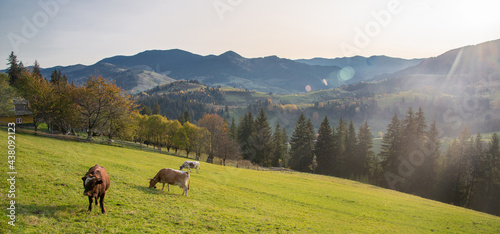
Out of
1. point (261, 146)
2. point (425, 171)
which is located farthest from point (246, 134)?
point (425, 171)

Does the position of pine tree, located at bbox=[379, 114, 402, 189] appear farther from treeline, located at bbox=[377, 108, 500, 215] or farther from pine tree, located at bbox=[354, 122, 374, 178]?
pine tree, located at bbox=[354, 122, 374, 178]

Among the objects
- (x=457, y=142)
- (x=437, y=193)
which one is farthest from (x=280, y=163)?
(x=457, y=142)

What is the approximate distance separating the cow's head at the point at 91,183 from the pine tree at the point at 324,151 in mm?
80826

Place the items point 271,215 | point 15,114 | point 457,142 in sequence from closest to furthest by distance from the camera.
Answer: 1. point 271,215
2. point 15,114
3. point 457,142

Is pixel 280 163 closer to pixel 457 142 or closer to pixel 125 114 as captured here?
pixel 457 142

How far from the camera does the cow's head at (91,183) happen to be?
10953 mm

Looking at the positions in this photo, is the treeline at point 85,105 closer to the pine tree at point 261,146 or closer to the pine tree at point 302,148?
the pine tree at point 261,146

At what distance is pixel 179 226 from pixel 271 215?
841 centimetres

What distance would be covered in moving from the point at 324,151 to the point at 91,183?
268 feet

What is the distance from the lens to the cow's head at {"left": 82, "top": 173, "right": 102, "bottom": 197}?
1095cm

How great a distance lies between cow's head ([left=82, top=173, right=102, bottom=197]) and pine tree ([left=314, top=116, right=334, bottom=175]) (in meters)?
80.8

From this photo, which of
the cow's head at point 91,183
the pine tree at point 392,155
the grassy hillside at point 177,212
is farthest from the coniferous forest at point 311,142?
the cow's head at point 91,183

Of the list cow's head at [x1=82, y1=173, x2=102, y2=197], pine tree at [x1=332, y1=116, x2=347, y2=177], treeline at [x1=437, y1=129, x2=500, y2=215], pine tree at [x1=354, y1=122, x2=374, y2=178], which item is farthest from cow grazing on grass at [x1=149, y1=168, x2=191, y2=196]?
treeline at [x1=437, y1=129, x2=500, y2=215]

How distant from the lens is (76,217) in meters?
10.8
